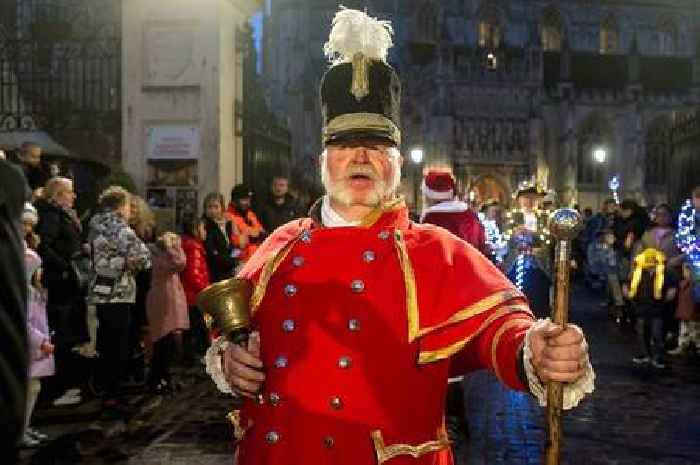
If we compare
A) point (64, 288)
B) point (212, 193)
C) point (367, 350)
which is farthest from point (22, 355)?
point (212, 193)

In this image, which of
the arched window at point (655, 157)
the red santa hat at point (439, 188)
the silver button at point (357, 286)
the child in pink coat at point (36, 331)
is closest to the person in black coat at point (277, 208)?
the red santa hat at point (439, 188)

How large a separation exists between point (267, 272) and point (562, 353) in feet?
3.90

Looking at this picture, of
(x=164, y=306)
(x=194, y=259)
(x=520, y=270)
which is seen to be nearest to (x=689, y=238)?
(x=520, y=270)

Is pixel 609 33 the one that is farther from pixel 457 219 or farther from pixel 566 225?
pixel 566 225

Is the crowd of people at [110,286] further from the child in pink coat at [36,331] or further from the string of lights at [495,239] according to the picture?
the string of lights at [495,239]

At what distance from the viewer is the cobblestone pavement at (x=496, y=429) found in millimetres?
6836

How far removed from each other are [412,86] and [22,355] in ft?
186

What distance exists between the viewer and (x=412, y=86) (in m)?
57.5

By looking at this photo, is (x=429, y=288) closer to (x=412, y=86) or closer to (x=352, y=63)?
(x=352, y=63)

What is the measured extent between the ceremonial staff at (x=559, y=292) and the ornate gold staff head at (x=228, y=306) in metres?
0.97

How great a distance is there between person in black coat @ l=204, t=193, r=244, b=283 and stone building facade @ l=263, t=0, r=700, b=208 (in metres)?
38.2

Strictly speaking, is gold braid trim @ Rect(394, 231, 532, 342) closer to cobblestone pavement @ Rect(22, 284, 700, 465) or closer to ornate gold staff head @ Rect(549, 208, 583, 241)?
ornate gold staff head @ Rect(549, 208, 583, 241)

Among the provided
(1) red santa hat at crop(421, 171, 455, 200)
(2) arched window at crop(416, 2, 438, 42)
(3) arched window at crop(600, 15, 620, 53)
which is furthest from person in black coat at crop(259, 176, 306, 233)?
(3) arched window at crop(600, 15, 620, 53)

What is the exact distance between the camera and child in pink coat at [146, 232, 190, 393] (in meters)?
9.37
